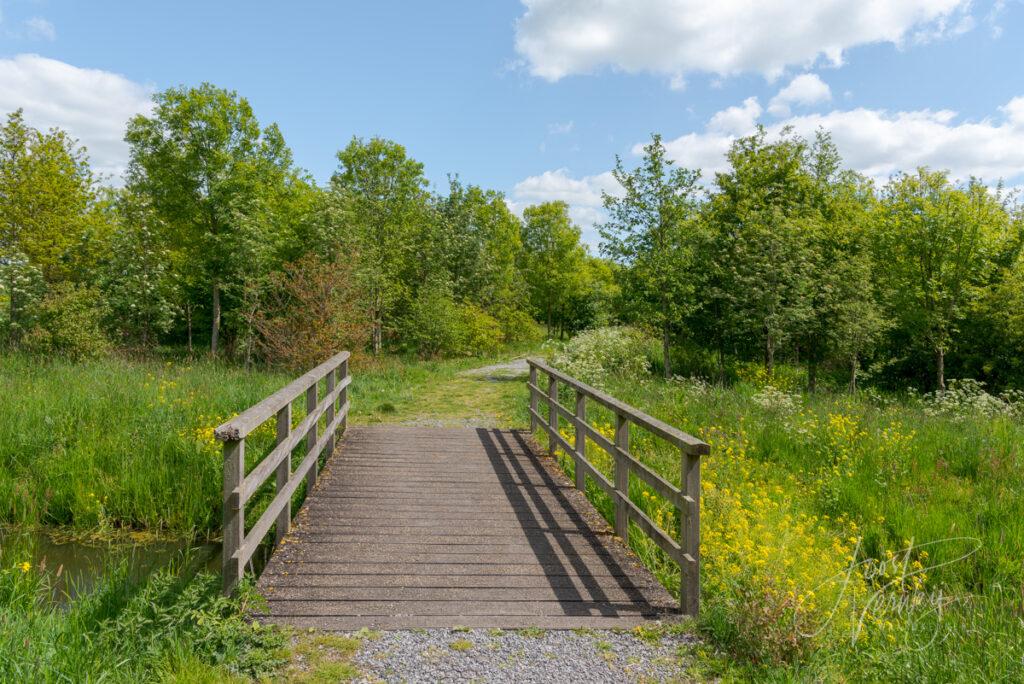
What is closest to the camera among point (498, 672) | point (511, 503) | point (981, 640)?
point (498, 672)

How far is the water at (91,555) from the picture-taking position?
17.1 feet

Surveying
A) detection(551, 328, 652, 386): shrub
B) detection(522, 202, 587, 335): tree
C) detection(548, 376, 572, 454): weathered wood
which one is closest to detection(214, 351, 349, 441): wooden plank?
detection(548, 376, 572, 454): weathered wood

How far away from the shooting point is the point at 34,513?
6504 mm

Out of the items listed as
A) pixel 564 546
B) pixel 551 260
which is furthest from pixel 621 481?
Result: pixel 551 260

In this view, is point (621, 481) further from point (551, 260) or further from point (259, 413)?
point (551, 260)

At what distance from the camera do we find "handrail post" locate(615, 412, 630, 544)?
518 centimetres

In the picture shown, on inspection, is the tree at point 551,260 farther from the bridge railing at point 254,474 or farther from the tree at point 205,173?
the bridge railing at point 254,474

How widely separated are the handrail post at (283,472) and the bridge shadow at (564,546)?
6.59ft

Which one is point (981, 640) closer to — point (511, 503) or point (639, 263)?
point (511, 503)

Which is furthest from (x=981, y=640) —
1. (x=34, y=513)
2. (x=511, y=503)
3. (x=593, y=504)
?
(x=34, y=513)

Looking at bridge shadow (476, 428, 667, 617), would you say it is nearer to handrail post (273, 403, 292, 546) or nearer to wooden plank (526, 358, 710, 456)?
wooden plank (526, 358, 710, 456)

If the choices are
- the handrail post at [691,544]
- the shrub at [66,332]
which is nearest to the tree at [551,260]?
the shrub at [66,332]

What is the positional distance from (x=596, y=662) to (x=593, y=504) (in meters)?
3.14

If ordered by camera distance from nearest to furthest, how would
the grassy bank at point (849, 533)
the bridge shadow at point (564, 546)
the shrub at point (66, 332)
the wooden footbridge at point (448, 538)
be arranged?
the grassy bank at point (849, 533) → the wooden footbridge at point (448, 538) → the bridge shadow at point (564, 546) → the shrub at point (66, 332)
